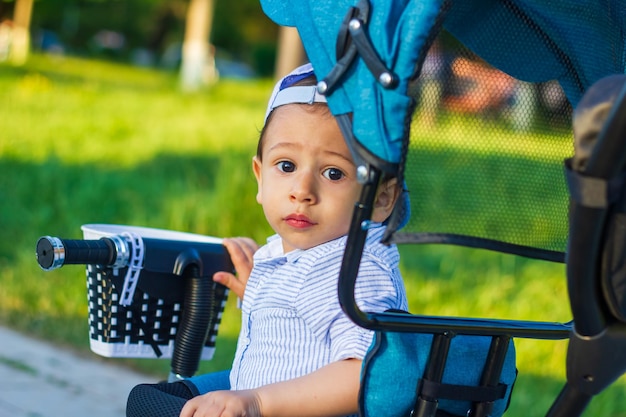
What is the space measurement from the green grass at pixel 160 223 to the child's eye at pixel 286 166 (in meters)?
0.36

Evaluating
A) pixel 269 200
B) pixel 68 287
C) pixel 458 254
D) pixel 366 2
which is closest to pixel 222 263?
pixel 269 200

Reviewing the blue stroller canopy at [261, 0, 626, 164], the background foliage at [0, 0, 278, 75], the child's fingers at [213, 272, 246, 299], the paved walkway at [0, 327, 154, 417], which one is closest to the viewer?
the blue stroller canopy at [261, 0, 626, 164]

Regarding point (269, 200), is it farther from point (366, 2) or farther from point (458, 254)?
point (458, 254)

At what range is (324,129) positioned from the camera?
2143mm

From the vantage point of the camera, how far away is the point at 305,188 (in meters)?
2.12

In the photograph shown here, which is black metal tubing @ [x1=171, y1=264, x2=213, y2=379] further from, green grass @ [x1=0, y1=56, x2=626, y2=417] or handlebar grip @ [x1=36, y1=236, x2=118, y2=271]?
green grass @ [x1=0, y1=56, x2=626, y2=417]

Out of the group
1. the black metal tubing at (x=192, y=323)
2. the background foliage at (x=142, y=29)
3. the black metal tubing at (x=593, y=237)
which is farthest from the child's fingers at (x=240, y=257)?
the background foliage at (x=142, y=29)

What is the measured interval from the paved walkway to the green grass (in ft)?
0.43

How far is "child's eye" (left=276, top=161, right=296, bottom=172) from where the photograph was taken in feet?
7.24

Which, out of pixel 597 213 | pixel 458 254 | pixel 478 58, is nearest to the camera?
pixel 597 213

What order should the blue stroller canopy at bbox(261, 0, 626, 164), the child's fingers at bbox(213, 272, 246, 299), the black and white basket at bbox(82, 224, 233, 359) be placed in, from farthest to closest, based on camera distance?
the child's fingers at bbox(213, 272, 246, 299), the black and white basket at bbox(82, 224, 233, 359), the blue stroller canopy at bbox(261, 0, 626, 164)

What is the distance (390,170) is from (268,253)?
0.73 meters

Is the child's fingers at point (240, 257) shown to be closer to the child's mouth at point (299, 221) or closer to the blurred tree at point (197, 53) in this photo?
the child's mouth at point (299, 221)

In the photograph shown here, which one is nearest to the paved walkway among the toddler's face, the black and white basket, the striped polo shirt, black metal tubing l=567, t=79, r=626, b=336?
the black and white basket
